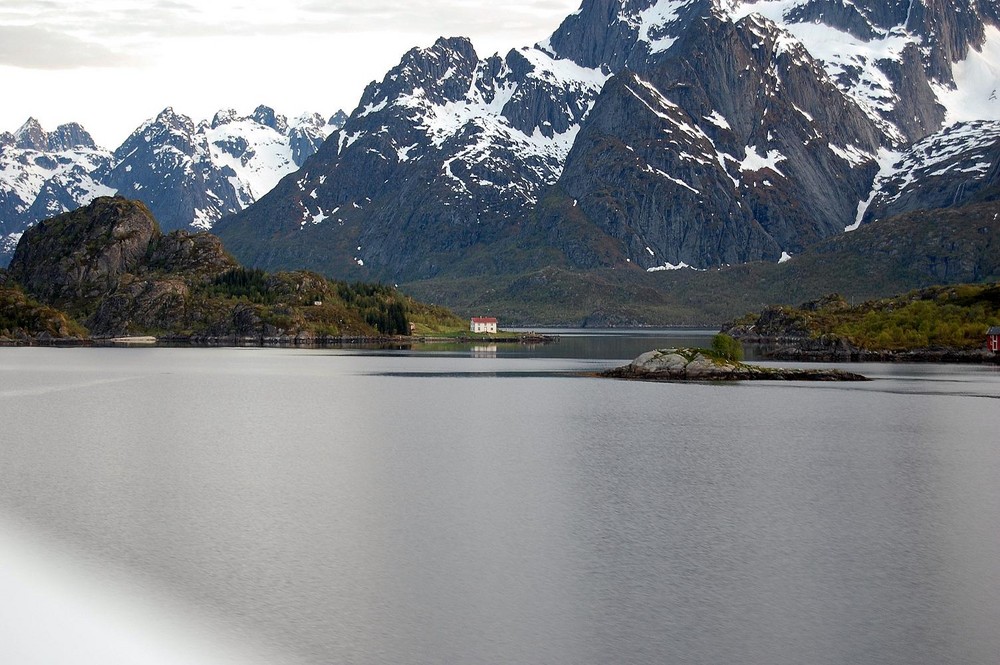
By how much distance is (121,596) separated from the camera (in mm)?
33969

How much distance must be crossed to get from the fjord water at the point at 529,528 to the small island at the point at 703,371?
150ft

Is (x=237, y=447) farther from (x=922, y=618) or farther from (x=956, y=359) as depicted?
(x=956, y=359)

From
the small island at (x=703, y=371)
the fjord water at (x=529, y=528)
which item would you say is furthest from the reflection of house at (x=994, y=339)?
the fjord water at (x=529, y=528)

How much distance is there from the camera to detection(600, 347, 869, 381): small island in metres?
140

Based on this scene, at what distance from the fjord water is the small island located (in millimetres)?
45858

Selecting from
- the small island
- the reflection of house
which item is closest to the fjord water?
the small island

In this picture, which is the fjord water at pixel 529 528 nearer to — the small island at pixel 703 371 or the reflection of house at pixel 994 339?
the small island at pixel 703 371

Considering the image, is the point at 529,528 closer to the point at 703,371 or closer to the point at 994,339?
the point at 703,371

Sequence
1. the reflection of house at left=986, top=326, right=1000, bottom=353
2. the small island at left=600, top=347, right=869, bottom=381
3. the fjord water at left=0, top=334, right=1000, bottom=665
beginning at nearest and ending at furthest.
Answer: the fjord water at left=0, top=334, right=1000, bottom=665 → the small island at left=600, top=347, right=869, bottom=381 → the reflection of house at left=986, top=326, right=1000, bottom=353

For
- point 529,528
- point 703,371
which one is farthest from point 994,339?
point 529,528

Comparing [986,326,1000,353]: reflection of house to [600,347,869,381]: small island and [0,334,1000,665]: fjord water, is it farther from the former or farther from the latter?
[0,334,1000,665]: fjord water

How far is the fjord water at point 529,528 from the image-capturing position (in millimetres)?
30297

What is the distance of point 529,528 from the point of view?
43719 mm

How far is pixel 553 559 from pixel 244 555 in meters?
11.5
